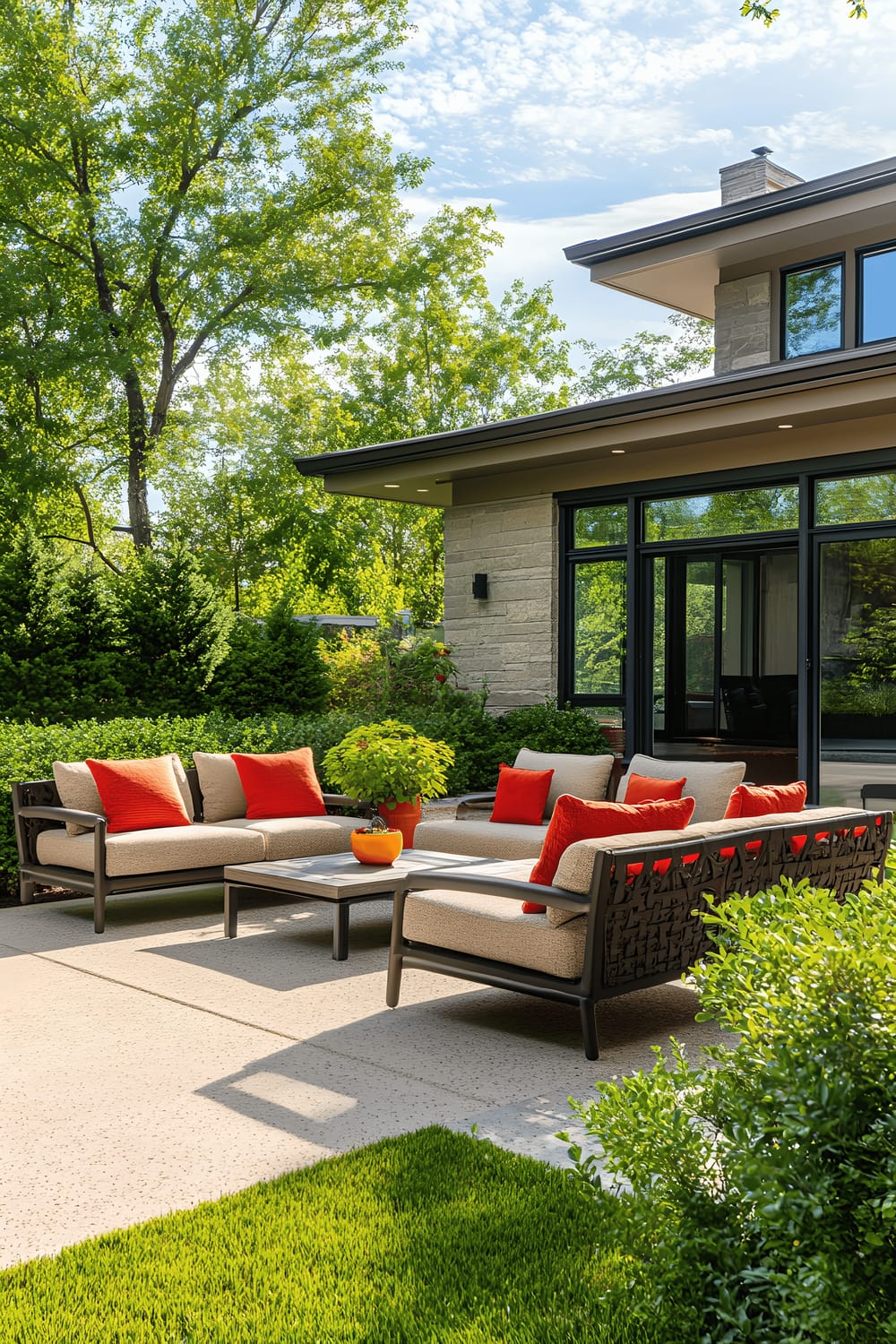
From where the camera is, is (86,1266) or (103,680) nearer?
(86,1266)

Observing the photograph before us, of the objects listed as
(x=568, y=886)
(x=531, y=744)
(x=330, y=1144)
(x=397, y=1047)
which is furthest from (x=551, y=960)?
(x=531, y=744)

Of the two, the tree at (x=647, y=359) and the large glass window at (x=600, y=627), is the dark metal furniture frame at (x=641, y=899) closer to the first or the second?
the large glass window at (x=600, y=627)

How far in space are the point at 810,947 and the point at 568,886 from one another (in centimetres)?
250

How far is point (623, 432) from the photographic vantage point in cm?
1006

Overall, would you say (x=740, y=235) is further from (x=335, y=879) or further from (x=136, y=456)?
(x=136, y=456)

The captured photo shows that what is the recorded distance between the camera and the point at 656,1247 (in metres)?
2.09

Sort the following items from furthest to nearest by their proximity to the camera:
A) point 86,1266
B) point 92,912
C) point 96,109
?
point 96,109 < point 92,912 < point 86,1266

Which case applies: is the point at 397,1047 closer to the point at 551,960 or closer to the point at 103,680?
the point at 551,960

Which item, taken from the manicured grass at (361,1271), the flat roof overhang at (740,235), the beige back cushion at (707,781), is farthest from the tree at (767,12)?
the flat roof overhang at (740,235)

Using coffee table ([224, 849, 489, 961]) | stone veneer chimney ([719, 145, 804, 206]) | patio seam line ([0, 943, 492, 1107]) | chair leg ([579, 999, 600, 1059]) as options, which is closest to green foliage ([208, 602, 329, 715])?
coffee table ([224, 849, 489, 961])

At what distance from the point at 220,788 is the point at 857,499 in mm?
5547

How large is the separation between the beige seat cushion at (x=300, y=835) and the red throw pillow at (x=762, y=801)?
2.66 m

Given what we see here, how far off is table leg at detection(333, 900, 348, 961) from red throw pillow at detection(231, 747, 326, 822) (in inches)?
78.7

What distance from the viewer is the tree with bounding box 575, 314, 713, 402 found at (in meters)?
31.7
